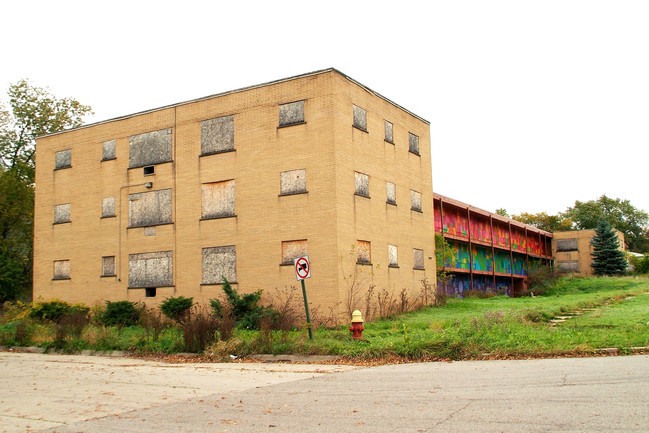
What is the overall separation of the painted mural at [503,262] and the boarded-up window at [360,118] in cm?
2150

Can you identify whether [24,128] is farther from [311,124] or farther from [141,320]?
[311,124]

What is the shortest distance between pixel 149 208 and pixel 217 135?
15.2ft

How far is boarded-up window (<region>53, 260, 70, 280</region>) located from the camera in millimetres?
29833

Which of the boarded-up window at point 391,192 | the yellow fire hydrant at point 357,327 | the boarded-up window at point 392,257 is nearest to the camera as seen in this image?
the yellow fire hydrant at point 357,327

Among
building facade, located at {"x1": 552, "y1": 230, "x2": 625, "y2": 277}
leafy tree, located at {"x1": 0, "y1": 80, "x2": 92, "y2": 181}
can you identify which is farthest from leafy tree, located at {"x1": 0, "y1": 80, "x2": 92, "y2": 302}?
building facade, located at {"x1": 552, "y1": 230, "x2": 625, "y2": 277}

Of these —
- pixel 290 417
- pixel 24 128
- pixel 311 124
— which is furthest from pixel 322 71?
pixel 24 128

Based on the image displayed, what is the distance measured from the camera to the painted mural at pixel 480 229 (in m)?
39.6

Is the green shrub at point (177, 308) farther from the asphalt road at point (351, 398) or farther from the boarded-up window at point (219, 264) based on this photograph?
the asphalt road at point (351, 398)

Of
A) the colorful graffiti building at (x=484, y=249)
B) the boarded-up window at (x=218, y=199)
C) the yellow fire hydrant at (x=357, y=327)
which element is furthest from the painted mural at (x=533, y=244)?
the yellow fire hydrant at (x=357, y=327)

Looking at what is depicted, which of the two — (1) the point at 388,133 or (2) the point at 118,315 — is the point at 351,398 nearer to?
(2) the point at 118,315

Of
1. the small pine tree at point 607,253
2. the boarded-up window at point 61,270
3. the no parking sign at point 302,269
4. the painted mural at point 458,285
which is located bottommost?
the painted mural at point 458,285

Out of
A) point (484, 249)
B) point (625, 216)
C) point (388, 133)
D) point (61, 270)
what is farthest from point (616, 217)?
point (61, 270)

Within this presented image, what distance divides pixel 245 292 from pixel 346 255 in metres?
4.39

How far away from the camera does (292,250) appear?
24016 mm
